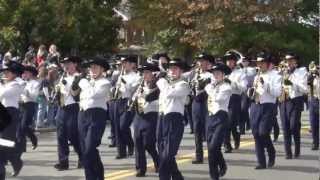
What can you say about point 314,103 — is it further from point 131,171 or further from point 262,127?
point 131,171

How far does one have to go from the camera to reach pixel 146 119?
38.0 feet

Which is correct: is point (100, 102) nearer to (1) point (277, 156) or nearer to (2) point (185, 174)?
(2) point (185, 174)

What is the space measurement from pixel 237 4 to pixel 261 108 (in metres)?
23.9

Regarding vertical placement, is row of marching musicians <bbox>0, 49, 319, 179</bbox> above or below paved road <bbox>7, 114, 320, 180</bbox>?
above

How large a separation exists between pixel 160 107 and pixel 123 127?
10.4 feet

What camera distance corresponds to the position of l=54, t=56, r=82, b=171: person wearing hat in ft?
40.2

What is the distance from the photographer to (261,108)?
41.0 ft

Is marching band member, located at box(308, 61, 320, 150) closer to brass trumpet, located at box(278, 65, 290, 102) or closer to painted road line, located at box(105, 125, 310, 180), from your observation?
brass trumpet, located at box(278, 65, 290, 102)

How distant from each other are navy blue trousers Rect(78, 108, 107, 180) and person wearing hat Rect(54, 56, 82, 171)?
1639mm

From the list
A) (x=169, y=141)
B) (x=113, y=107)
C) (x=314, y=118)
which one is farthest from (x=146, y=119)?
(x=314, y=118)

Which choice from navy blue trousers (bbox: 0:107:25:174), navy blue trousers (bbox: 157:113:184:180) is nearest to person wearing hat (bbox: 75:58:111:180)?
navy blue trousers (bbox: 157:113:184:180)

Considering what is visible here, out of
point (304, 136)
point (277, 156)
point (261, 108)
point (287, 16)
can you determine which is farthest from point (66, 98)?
point (287, 16)

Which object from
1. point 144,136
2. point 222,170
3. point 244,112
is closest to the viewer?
point 222,170

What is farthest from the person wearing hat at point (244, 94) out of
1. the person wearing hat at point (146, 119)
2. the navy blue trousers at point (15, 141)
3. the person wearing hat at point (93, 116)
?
the person wearing hat at point (93, 116)
